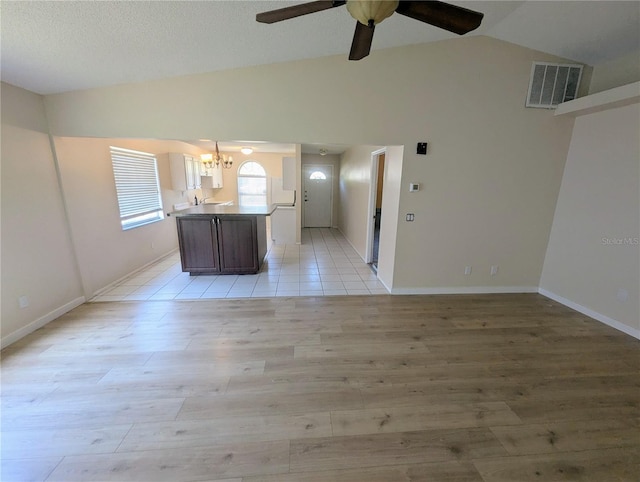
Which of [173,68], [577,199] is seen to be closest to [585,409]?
[577,199]

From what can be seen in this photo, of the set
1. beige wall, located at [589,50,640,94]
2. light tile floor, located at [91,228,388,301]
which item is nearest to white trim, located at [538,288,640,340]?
light tile floor, located at [91,228,388,301]

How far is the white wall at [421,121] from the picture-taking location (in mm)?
2871

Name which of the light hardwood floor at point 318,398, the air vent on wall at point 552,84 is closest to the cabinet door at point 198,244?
the light hardwood floor at point 318,398

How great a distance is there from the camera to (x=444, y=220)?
11.3ft

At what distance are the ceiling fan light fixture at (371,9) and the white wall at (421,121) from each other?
1.84m

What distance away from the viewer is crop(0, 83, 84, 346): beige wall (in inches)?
93.5

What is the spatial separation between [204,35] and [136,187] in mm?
3056

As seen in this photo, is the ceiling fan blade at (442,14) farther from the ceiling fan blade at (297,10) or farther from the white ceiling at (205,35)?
the white ceiling at (205,35)

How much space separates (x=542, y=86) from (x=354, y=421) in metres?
4.14

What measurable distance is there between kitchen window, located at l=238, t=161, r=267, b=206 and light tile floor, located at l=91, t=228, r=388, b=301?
12.8 feet

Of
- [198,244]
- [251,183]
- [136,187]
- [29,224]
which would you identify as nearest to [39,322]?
[29,224]

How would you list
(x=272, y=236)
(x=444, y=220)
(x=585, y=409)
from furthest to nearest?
(x=272, y=236)
(x=444, y=220)
(x=585, y=409)

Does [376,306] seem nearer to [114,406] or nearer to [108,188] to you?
[114,406]

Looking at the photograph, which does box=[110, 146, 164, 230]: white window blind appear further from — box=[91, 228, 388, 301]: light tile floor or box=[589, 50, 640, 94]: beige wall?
box=[589, 50, 640, 94]: beige wall
